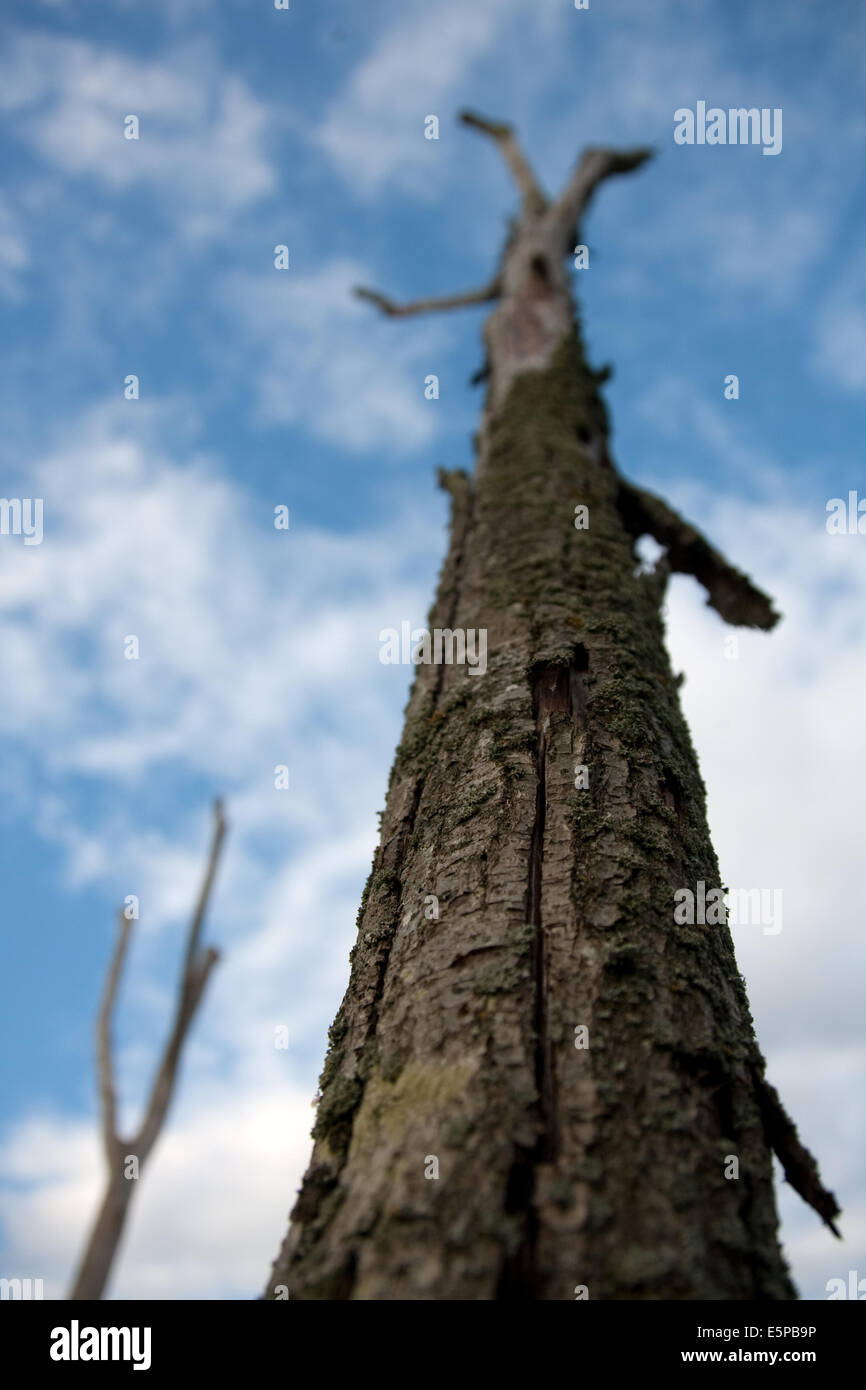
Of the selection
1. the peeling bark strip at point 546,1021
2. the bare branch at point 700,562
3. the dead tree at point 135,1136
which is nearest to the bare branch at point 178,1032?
the dead tree at point 135,1136

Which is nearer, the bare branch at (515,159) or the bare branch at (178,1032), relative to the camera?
the bare branch at (178,1032)

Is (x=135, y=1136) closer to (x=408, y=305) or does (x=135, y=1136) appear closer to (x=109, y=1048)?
(x=109, y=1048)

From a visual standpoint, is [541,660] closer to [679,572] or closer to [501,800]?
[501,800]

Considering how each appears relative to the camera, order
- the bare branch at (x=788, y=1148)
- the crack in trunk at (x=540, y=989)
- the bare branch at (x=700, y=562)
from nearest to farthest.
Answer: the crack in trunk at (x=540, y=989), the bare branch at (x=788, y=1148), the bare branch at (x=700, y=562)

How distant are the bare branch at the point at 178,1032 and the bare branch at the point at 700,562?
410 cm

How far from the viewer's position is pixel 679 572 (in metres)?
5.33

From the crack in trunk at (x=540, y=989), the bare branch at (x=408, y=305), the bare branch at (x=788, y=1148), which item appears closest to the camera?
the crack in trunk at (x=540, y=989)

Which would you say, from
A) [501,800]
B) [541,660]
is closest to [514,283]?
[541,660]

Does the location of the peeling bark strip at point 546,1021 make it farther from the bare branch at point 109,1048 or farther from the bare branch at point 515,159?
the bare branch at point 515,159

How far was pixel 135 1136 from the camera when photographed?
1764 millimetres

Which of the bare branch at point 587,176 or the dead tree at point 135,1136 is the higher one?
the bare branch at point 587,176

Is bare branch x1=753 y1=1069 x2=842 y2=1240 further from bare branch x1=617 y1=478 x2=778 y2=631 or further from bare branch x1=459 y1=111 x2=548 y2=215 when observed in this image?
bare branch x1=459 y1=111 x2=548 y2=215

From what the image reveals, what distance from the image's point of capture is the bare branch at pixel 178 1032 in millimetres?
1760

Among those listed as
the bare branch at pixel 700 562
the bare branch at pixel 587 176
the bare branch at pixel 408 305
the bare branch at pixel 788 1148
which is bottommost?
the bare branch at pixel 788 1148
